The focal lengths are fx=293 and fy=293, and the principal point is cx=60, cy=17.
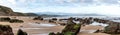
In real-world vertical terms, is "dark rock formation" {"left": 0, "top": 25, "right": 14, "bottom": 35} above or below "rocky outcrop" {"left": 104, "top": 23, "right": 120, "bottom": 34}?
above

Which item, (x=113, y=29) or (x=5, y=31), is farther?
(x=113, y=29)

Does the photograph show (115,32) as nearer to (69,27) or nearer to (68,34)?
(69,27)

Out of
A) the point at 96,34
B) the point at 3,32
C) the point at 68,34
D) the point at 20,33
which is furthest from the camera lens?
the point at 96,34

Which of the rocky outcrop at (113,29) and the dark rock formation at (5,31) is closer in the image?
the dark rock formation at (5,31)

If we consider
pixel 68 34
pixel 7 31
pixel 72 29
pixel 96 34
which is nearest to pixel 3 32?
pixel 7 31

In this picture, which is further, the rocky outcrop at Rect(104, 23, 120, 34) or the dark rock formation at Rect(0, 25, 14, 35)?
the rocky outcrop at Rect(104, 23, 120, 34)

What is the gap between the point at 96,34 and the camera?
3089cm

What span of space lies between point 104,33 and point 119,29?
1689mm

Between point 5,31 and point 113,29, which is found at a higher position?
point 5,31

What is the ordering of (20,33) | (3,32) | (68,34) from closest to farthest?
(3,32), (20,33), (68,34)

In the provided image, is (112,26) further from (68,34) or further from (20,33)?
(20,33)

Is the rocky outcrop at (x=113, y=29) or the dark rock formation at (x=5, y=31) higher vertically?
the dark rock formation at (x=5, y=31)

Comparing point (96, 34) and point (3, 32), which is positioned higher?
point (3, 32)

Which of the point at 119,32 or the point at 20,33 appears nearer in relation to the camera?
the point at 20,33
